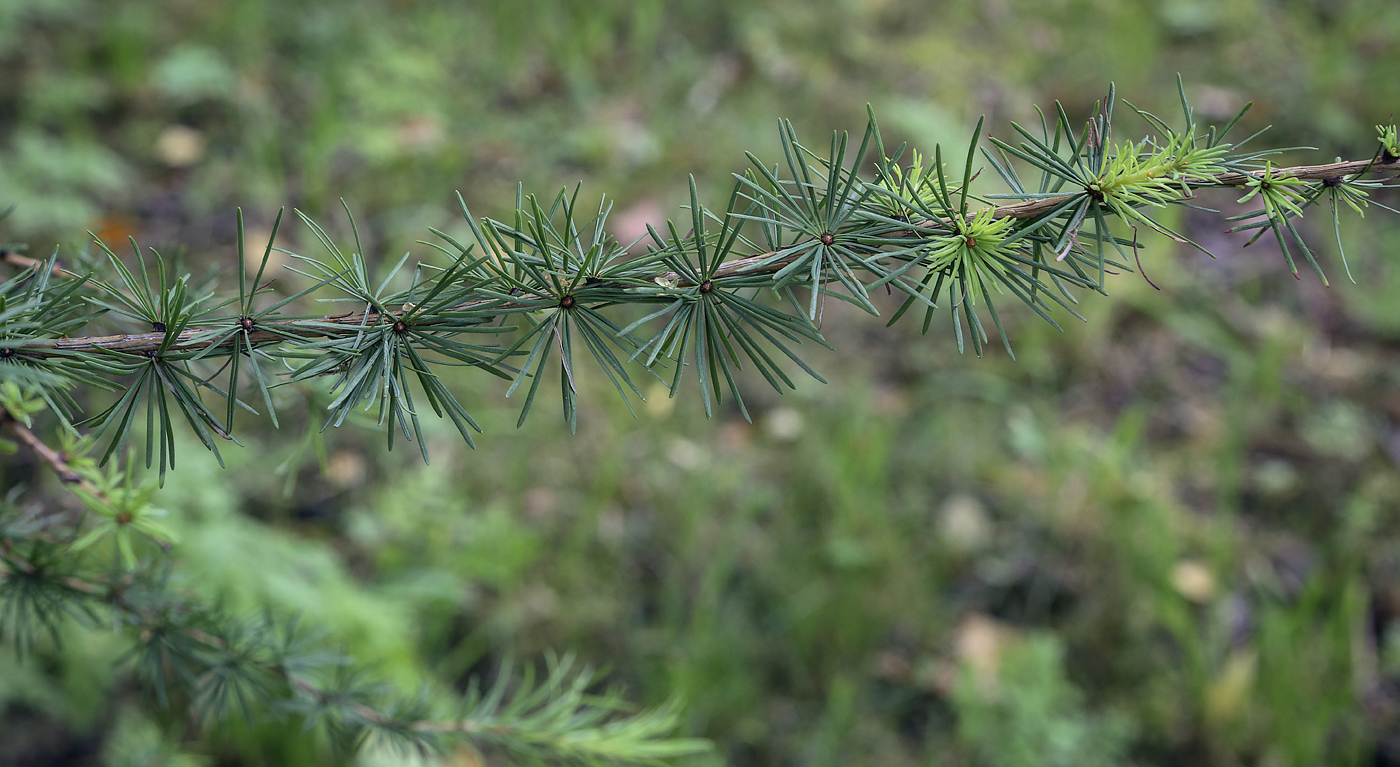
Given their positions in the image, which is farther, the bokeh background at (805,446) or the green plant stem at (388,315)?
the bokeh background at (805,446)

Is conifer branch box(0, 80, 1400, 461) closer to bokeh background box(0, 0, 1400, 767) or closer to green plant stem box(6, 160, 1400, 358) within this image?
green plant stem box(6, 160, 1400, 358)

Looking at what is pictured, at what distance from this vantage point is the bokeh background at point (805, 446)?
198cm

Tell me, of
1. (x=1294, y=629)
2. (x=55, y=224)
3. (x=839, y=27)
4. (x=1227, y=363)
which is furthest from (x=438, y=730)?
(x=839, y=27)

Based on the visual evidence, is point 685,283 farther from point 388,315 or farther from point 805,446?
point 805,446

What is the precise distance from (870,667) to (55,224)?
8.54ft

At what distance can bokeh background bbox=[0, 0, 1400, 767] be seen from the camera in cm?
198

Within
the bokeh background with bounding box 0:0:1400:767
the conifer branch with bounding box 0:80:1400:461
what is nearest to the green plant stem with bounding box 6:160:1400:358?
the conifer branch with bounding box 0:80:1400:461

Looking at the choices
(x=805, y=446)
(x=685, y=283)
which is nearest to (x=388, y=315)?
(x=685, y=283)

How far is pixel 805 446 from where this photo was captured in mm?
2525

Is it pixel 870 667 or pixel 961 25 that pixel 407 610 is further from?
pixel 961 25

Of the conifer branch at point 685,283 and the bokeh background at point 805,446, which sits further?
the bokeh background at point 805,446

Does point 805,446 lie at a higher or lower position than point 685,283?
higher

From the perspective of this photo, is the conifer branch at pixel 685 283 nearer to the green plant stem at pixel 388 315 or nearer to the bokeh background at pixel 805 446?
the green plant stem at pixel 388 315

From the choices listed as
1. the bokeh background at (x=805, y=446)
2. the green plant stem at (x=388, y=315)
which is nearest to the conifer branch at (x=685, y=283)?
the green plant stem at (x=388, y=315)
